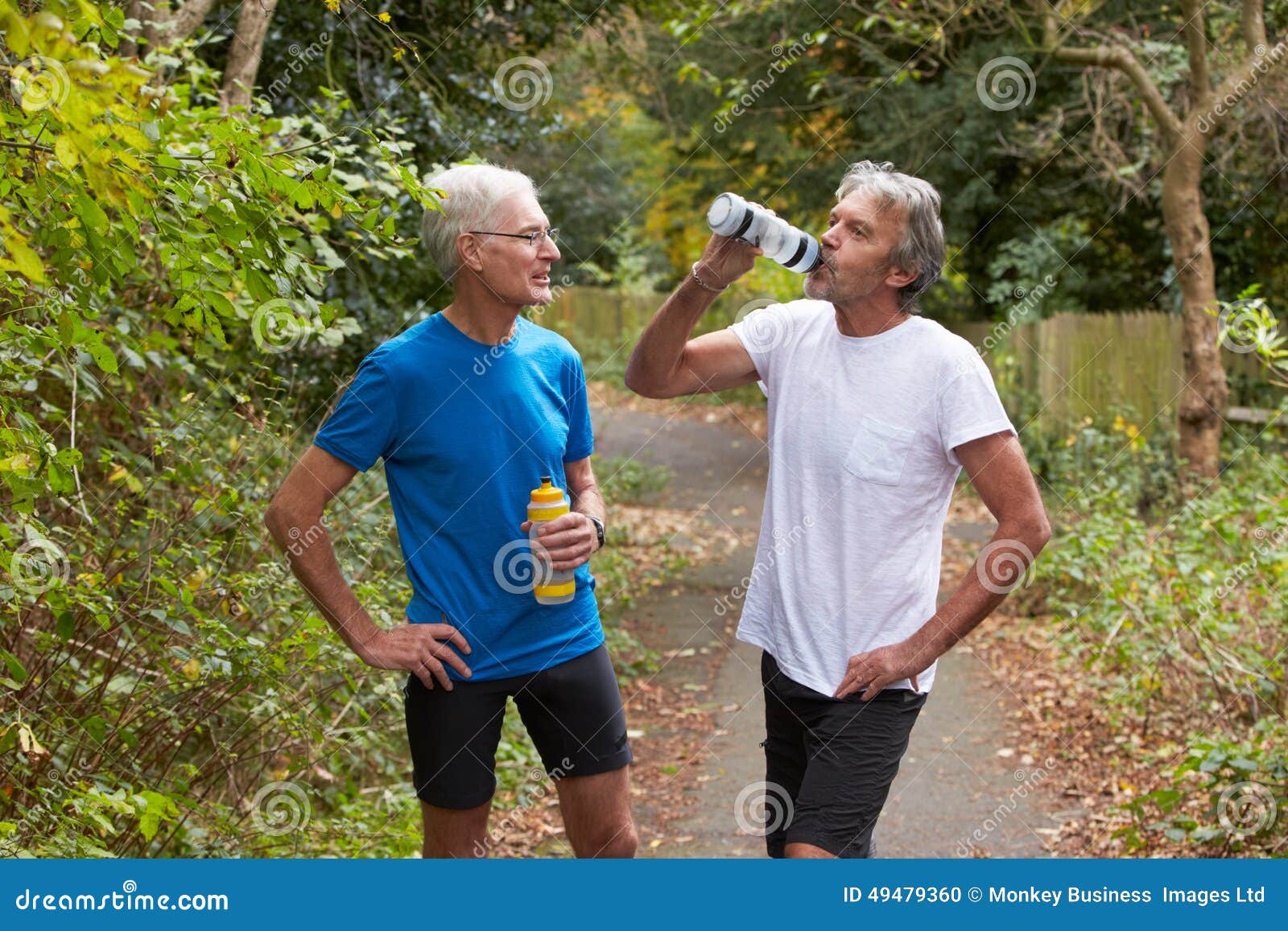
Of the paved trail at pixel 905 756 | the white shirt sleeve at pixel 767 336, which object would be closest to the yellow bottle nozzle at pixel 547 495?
the white shirt sleeve at pixel 767 336

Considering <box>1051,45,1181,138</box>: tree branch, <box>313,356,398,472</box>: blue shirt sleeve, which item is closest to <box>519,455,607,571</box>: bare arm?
<box>313,356,398,472</box>: blue shirt sleeve

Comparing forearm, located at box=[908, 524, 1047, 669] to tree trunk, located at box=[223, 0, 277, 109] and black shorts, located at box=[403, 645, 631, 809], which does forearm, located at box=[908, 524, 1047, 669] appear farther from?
tree trunk, located at box=[223, 0, 277, 109]

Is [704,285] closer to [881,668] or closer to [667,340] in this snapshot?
[667,340]

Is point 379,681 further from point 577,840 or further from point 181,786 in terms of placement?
point 577,840

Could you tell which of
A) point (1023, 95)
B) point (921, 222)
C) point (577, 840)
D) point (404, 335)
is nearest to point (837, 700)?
point (577, 840)

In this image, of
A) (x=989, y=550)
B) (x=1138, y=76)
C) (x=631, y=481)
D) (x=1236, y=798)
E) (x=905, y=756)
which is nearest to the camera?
(x=989, y=550)

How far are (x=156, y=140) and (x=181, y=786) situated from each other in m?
1.85

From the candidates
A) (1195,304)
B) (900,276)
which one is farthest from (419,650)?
(1195,304)

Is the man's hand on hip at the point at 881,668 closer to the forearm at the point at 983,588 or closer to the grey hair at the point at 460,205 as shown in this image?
the forearm at the point at 983,588

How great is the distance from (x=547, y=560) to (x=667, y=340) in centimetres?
63

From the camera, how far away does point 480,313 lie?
10.3 ft

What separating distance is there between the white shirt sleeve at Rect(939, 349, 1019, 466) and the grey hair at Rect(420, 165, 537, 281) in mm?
1091

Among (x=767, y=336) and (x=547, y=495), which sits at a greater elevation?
(x=767, y=336)

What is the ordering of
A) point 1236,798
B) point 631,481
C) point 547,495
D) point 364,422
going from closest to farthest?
point 364,422, point 547,495, point 1236,798, point 631,481
